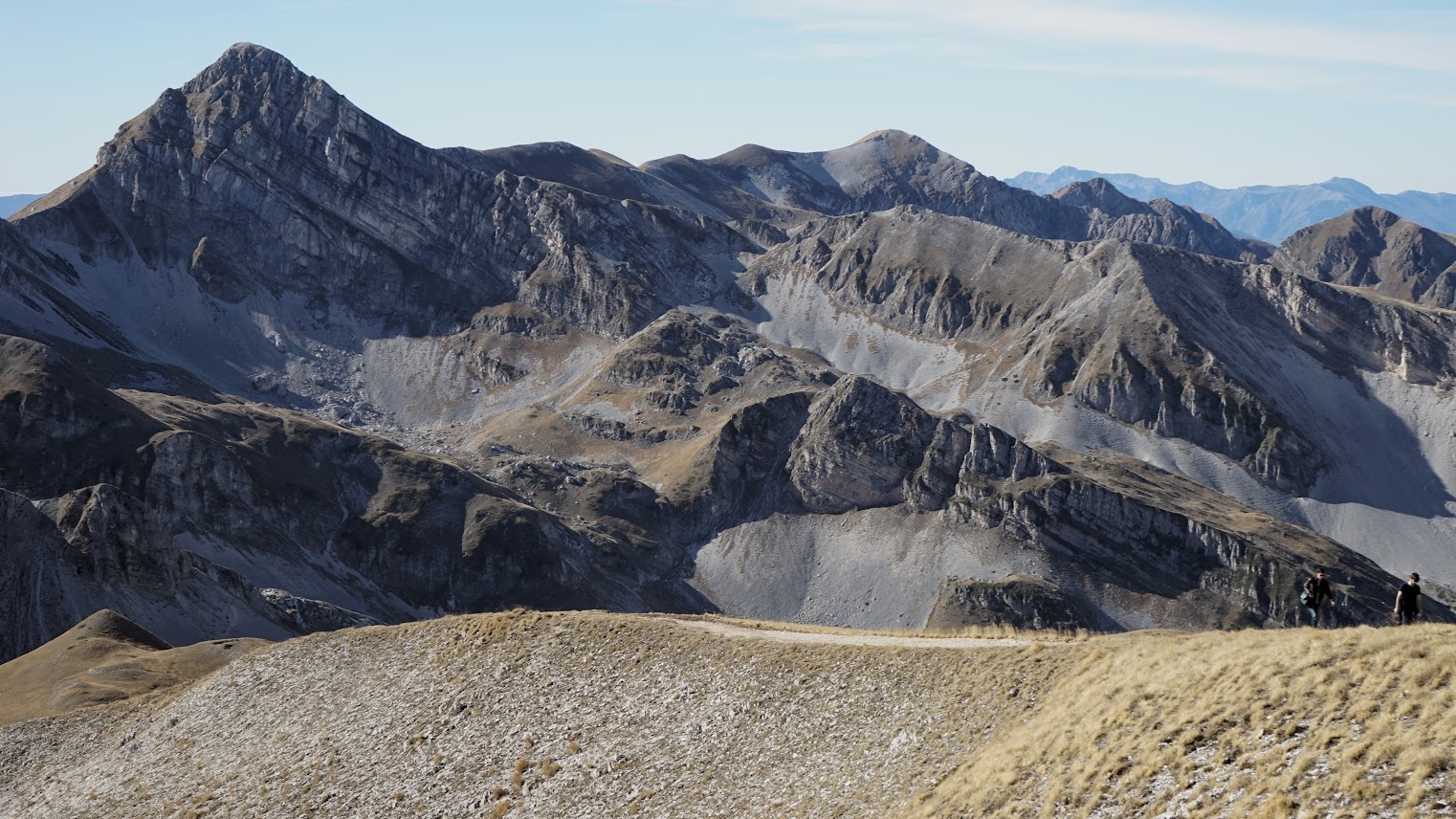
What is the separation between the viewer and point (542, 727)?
5056 centimetres

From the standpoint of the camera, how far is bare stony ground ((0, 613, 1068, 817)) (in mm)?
42000

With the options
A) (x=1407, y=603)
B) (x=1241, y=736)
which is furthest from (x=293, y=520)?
(x=1241, y=736)

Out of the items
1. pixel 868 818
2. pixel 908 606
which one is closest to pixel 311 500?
pixel 908 606

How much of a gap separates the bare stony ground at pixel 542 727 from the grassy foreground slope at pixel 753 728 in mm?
113

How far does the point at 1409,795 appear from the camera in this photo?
26.3 metres

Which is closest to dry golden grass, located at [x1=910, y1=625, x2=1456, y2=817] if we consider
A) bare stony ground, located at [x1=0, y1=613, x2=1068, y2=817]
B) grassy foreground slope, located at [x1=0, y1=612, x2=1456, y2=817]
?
grassy foreground slope, located at [x1=0, y1=612, x2=1456, y2=817]

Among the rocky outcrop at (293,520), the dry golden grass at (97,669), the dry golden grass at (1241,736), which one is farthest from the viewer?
the rocky outcrop at (293,520)

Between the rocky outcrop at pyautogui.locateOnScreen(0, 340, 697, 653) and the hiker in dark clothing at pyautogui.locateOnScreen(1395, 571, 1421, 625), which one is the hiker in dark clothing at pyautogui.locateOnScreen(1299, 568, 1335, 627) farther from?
the rocky outcrop at pyautogui.locateOnScreen(0, 340, 697, 653)

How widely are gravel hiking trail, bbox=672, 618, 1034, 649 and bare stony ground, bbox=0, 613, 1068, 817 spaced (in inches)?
10.0

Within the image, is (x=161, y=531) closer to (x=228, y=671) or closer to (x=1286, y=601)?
(x=228, y=671)

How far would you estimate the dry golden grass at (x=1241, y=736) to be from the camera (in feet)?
91.2

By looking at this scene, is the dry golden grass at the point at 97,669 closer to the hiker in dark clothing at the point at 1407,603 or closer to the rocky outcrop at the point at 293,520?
the rocky outcrop at the point at 293,520

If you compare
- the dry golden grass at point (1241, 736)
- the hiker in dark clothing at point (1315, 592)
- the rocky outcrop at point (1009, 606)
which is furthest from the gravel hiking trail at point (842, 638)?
the rocky outcrop at point (1009, 606)

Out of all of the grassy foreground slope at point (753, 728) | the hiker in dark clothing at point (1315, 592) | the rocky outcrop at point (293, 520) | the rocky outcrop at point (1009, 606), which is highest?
the hiker in dark clothing at point (1315, 592)
